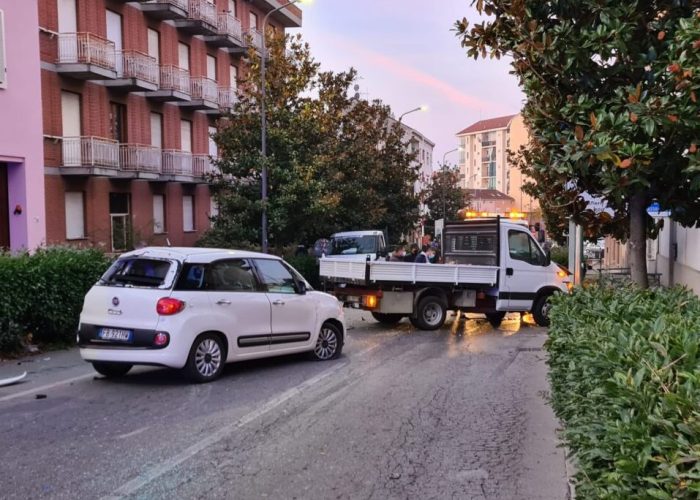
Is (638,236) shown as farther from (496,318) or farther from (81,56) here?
(81,56)

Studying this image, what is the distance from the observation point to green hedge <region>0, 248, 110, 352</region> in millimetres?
9984

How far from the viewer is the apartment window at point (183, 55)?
29.6m

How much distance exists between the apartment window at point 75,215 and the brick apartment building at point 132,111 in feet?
0.12

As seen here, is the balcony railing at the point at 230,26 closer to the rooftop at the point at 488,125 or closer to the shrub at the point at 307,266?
the shrub at the point at 307,266

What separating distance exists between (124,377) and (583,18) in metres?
6.89

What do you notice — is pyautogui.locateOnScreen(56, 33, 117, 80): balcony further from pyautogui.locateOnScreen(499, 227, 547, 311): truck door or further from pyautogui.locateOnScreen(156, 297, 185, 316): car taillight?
pyautogui.locateOnScreen(156, 297, 185, 316): car taillight

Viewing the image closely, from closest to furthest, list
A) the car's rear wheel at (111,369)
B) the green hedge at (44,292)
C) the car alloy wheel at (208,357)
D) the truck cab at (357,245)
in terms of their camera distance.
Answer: the car alloy wheel at (208,357) → the car's rear wheel at (111,369) → the green hedge at (44,292) → the truck cab at (357,245)

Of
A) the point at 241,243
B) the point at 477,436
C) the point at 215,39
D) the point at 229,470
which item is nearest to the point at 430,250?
the point at 241,243

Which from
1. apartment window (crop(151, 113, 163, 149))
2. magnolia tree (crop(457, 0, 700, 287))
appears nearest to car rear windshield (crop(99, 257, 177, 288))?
magnolia tree (crop(457, 0, 700, 287))

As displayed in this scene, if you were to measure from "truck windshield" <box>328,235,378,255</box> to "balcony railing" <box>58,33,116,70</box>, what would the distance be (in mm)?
10185

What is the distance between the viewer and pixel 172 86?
91.6 ft

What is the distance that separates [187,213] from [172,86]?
5.85 meters

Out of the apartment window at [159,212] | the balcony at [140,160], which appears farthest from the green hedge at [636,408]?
the apartment window at [159,212]

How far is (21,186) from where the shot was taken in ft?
61.6
